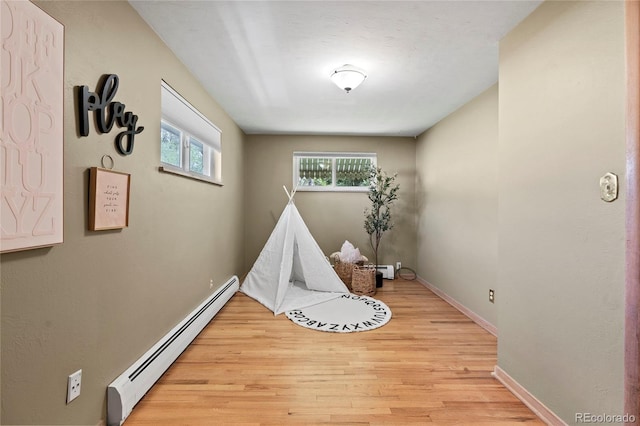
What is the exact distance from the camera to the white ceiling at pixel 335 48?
1594 mm

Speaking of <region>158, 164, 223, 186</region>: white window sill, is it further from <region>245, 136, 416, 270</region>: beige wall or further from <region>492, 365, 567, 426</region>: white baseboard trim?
<region>492, 365, 567, 426</region>: white baseboard trim

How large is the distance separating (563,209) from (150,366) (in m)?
2.45

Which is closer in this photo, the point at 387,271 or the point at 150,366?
the point at 150,366

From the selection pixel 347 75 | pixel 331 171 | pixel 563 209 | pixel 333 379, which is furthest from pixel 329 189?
pixel 563 209

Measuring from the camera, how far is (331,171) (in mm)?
4484

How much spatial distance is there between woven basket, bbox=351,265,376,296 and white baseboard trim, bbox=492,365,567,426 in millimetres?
1740

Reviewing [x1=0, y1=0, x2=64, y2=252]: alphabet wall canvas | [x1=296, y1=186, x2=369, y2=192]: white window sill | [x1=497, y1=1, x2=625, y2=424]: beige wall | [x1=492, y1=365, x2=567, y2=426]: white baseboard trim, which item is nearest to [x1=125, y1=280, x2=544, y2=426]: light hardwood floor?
[x1=492, y1=365, x2=567, y2=426]: white baseboard trim

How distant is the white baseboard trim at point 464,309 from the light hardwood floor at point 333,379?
0.07 m

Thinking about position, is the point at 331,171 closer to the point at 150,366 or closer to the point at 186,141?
the point at 186,141

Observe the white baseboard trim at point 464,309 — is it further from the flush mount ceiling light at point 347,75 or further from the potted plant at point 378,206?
the flush mount ceiling light at point 347,75

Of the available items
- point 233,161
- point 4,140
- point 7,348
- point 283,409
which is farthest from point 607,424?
point 233,161

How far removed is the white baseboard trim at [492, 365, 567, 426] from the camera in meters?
1.43

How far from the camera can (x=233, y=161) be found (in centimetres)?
372

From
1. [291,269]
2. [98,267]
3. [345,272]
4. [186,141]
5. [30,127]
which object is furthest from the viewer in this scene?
[345,272]
